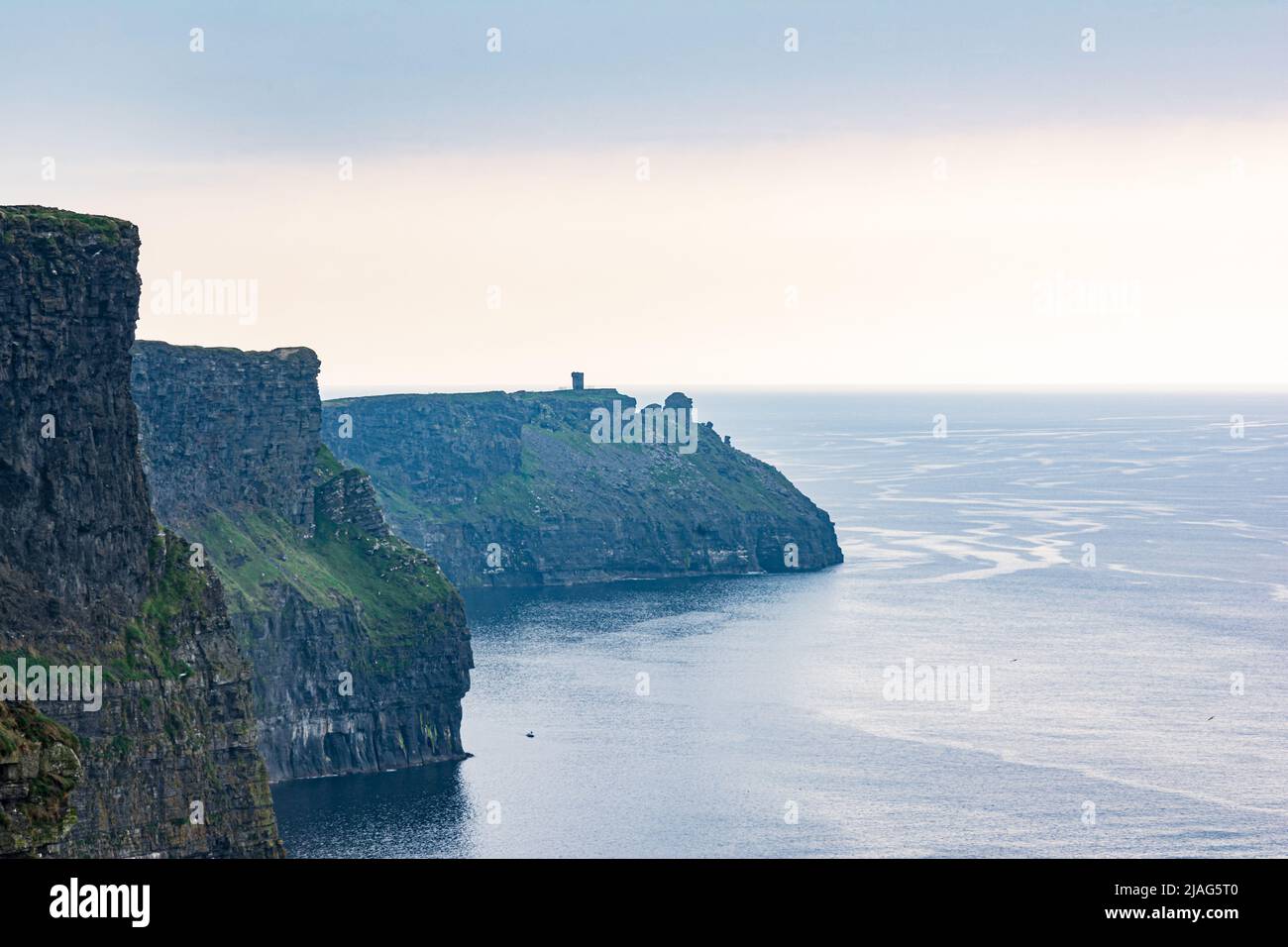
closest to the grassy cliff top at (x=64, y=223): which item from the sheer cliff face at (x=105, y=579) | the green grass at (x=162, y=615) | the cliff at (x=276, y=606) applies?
the sheer cliff face at (x=105, y=579)

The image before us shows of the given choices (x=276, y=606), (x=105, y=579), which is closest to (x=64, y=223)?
(x=105, y=579)

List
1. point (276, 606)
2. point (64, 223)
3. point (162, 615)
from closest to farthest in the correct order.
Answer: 1. point (64, 223)
2. point (162, 615)
3. point (276, 606)

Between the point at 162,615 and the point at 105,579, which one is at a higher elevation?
the point at 105,579

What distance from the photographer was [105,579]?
404ft

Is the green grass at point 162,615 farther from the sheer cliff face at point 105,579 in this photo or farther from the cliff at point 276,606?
the cliff at point 276,606

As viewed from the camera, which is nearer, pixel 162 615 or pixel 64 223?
pixel 64 223

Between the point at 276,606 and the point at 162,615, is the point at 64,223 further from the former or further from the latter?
the point at 276,606

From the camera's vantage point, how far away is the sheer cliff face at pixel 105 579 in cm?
11825

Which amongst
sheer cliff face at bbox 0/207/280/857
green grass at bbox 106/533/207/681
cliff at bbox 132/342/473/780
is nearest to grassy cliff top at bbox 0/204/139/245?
sheer cliff face at bbox 0/207/280/857

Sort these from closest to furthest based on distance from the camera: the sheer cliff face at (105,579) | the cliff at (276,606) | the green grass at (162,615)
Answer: the sheer cliff face at (105,579) → the green grass at (162,615) → the cliff at (276,606)

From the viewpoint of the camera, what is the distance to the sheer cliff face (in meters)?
118
